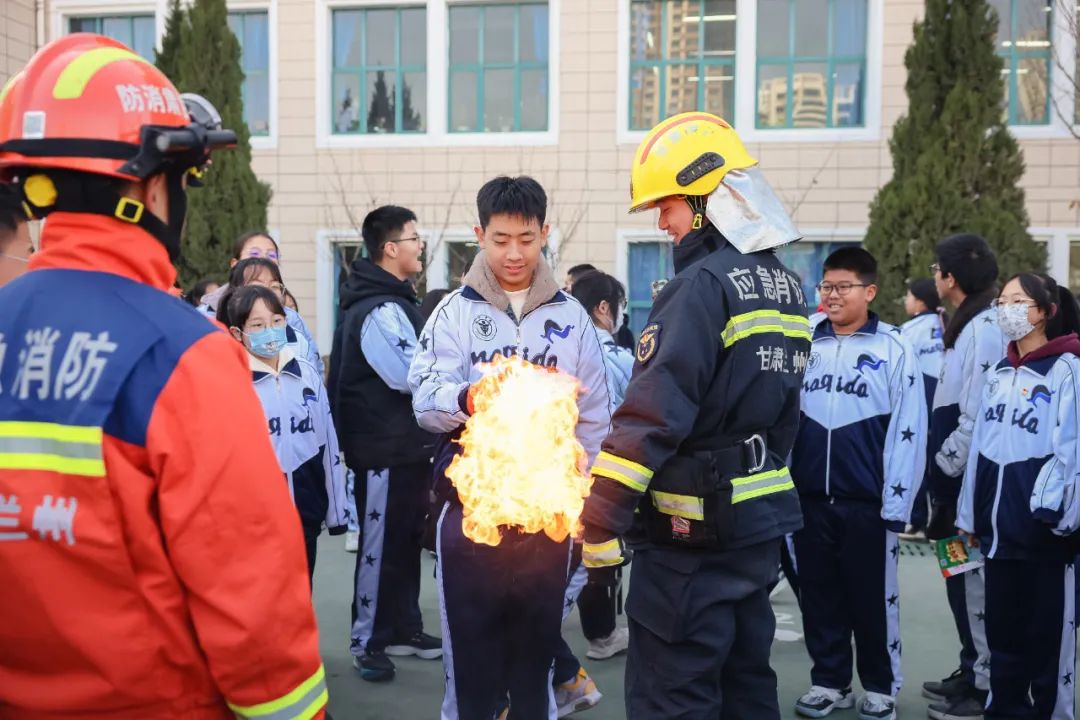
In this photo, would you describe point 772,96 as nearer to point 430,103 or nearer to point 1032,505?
point 430,103

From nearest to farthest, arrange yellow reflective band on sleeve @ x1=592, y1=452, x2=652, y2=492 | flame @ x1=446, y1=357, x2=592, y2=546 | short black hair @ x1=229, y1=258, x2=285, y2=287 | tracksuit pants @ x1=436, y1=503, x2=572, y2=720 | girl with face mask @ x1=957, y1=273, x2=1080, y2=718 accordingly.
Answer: yellow reflective band on sleeve @ x1=592, y1=452, x2=652, y2=492
flame @ x1=446, y1=357, x2=592, y2=546
tracksuit pants @ x1=436, y1=503, x2=572, y2=720
girl with face mask @ x1=957, y1=273, x2=1080, y2=718
short black hair @ x1=229, y1=258, x2=285, y2=287

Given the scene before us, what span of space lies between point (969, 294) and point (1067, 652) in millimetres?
2353

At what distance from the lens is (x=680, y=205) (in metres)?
3.62

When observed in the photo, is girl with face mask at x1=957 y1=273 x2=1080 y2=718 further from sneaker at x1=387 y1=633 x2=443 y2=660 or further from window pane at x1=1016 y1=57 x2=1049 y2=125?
window pane at x1=1016 y1=57 x2=1049 y2=125

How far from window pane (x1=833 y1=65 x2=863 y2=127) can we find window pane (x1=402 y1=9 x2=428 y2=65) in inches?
262

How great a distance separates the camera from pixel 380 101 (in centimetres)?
1594

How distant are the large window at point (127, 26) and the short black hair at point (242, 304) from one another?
13476 millimetres

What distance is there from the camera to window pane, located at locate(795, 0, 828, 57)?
48.5 ft

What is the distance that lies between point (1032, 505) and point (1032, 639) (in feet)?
2.30

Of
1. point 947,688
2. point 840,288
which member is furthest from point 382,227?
point 947,688

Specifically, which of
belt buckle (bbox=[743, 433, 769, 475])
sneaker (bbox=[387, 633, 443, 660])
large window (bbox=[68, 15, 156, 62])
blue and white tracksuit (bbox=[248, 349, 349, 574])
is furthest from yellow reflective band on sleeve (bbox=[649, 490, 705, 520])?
large window (bbox=[68, 15, 156, 62])

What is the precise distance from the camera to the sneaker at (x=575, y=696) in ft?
16.9

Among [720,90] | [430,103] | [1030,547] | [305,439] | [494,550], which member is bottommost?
[1030,547]

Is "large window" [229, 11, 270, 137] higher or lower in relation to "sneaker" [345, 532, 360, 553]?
higher
